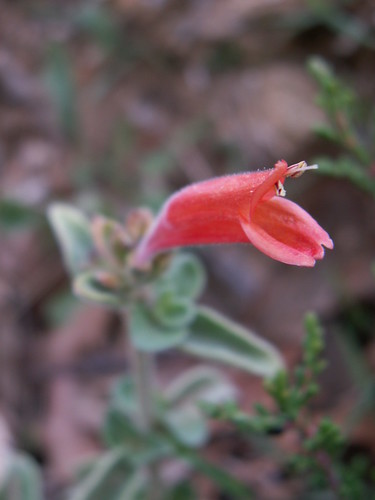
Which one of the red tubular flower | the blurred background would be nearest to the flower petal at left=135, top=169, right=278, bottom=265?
the red tubular flower

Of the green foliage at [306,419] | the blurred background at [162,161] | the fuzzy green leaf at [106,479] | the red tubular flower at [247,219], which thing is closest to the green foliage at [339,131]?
the blurred background at [162,161]

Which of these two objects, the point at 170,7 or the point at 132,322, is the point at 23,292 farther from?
the point at 170,7

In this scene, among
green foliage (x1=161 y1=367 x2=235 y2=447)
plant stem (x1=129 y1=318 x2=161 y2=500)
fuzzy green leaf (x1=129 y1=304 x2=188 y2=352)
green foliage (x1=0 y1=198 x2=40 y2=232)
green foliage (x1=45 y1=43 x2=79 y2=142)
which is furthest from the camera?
green foliage (x1=45 y1=43 x2=79 y2=142)

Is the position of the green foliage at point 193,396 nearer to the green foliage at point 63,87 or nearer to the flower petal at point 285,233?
the flower petal at point 285,233

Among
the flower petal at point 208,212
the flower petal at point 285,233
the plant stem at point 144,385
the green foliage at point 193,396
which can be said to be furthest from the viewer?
the green foliage at point 193,396

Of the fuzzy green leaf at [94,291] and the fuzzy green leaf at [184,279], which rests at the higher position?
the fuzzy green leaf at [94,291]

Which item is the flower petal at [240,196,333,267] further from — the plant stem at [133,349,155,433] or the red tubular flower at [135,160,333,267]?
the plant stem at [133,349,155,433]

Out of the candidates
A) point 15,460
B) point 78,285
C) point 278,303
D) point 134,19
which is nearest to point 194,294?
point 78,285
